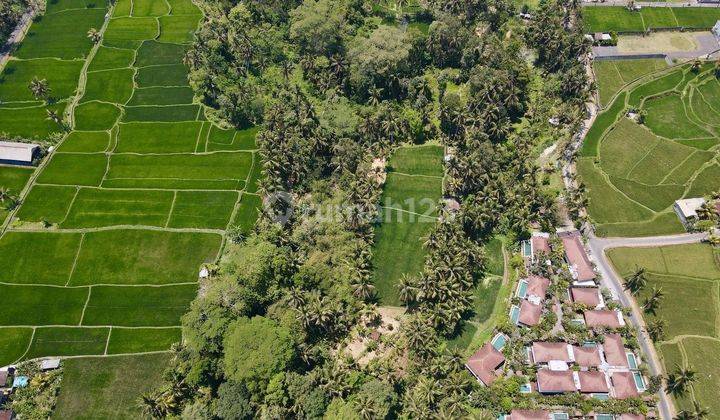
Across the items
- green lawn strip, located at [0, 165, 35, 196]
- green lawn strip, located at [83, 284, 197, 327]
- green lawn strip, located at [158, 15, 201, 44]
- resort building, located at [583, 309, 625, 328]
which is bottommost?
green lawn strip, located at [83, 284, 197, 327]

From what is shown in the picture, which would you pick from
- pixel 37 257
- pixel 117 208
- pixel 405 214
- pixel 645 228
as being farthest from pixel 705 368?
pixel 37 257

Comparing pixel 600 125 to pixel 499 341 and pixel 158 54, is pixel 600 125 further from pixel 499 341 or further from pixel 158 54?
pixel 158 54

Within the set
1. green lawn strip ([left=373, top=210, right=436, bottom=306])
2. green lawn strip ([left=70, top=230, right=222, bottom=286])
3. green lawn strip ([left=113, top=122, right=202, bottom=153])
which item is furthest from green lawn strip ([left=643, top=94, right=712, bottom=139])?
green lawn strip ([left=113, top=122, right=202, bottom=153])

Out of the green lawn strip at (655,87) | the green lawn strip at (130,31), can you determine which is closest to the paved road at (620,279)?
the green lawn strip at (655,87)

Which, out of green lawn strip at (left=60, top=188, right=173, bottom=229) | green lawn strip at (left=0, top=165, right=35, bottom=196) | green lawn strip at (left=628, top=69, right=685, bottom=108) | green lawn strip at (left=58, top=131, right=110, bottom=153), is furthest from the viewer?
green lawn strip at (left=628, top=69, right=685, bottom=108)

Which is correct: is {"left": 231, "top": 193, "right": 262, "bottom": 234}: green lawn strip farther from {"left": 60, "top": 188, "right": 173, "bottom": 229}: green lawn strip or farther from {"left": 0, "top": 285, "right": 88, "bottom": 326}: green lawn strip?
{"left": 0, "top": 285, "right": 88, "bottom": 326}: green lawn strip


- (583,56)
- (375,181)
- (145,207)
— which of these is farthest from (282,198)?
(583,56)
